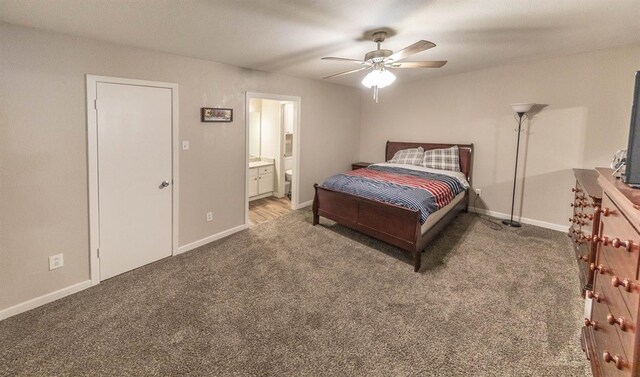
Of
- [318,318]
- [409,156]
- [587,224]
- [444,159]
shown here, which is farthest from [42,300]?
[444,159]

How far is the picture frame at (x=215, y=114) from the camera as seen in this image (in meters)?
3.55

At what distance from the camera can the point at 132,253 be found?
3.12 metres

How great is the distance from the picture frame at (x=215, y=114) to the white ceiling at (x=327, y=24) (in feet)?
1.94

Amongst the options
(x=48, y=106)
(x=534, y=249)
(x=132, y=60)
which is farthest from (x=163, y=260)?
(x=534, y=249)

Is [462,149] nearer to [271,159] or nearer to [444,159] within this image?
[444,159]

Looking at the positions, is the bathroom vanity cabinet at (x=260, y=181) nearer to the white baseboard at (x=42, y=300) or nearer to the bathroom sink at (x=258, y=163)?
the bathroom sink at (x=258, y=163)

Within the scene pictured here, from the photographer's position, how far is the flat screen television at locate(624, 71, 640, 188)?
46.3 inches

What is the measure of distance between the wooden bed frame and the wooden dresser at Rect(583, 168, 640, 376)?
62.9 inches

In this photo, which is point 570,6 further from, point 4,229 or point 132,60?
point 4,229

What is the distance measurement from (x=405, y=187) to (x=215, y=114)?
252 cm

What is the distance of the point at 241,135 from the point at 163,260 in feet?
6.02

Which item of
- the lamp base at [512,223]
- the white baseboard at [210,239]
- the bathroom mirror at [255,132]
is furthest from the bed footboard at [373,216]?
the bathroom mirror at [255,132]

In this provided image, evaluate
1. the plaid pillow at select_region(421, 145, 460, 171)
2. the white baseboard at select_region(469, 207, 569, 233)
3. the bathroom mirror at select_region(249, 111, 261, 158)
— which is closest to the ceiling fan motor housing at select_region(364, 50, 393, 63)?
the plaid pillow at select_region(421, 145, 460, 171)

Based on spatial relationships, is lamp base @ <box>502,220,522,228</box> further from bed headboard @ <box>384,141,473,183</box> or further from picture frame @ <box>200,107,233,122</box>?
picture frame @ <box>200,107,233,122</box>
